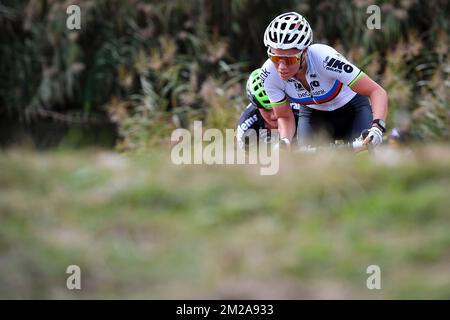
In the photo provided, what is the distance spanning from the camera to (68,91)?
570 inches

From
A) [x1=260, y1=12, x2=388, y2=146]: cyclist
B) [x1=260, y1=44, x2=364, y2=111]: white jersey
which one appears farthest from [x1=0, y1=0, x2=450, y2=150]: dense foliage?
[x1=260, y1=44, x2=364, y2=111]: white jersey

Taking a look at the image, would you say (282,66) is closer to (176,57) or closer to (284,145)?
(284,145)

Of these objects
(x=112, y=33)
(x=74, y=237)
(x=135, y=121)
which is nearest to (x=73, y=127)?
(x=112, y=33)

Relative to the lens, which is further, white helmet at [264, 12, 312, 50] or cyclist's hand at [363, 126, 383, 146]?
white helmet at [264, 12, 312, 50]

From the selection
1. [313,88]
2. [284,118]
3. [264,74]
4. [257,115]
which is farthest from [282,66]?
[257,115]

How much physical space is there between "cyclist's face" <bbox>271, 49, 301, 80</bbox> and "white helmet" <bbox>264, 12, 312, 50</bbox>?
0.13ft

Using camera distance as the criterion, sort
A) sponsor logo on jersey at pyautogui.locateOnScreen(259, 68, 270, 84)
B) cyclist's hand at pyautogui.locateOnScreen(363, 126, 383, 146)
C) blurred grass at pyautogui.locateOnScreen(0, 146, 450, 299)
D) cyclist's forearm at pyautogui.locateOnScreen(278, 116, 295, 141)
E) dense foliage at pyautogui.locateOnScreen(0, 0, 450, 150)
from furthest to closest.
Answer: dense foliage at pyautogui.locateOnScreen(0, 0, 450, 150)
cyclist's forearm at pyautogui.locateOnScreen(278, 116, 295, 141)
sponsor logo on jersey at pyautogui.locateOnScreen(259, 68, 270, 84)
cyclist's hand at pyautogui.locateOnScreen(363, 126, 383, 146)
blurred grass at pyautogui.locateOnScreen(0, 146, 450, 299)

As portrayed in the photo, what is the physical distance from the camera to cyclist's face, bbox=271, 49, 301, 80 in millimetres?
7555

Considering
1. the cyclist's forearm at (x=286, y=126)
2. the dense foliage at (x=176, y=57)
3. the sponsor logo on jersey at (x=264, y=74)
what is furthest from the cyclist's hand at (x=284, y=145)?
the dense foliage at (x=176, y=57)

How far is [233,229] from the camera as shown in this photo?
16.5 feet

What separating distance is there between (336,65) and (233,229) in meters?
3.05

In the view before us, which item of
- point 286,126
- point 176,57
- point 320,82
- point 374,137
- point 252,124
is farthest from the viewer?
point 176,57

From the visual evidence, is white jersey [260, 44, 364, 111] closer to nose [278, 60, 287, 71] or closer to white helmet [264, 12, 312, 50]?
white helmet [264, 12, 312, 50]

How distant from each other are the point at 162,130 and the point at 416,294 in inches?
305
